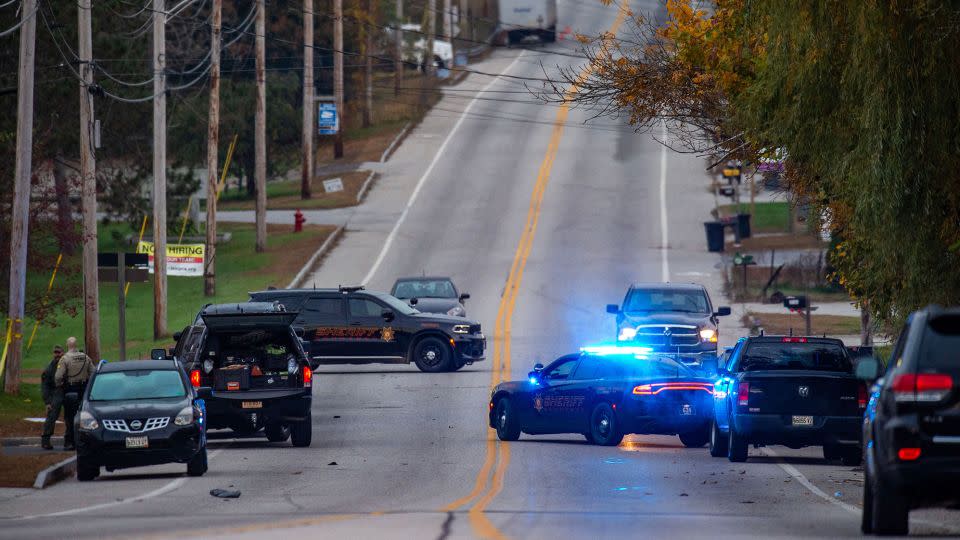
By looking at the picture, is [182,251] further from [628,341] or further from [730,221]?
[730,221]

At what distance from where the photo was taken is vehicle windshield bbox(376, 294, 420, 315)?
35000mm

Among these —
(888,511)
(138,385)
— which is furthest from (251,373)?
(888,511)

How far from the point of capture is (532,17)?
306 ft

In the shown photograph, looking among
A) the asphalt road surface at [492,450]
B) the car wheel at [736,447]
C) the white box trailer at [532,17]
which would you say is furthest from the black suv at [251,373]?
the white box trailer at [532,17]

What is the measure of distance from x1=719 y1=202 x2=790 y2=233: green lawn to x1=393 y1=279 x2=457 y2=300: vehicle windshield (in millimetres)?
23106

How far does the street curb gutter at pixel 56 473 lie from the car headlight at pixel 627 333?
14.2m

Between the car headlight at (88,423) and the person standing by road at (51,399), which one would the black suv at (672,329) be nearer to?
the person standing by road at (51,399)

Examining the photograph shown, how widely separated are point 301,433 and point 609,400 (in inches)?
183

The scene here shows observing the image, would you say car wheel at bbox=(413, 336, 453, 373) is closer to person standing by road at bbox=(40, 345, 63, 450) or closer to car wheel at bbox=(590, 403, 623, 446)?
person standing by road at bbox=(40, 345, 63, 450)

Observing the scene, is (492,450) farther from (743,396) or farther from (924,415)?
(924,415)

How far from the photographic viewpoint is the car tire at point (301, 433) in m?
24.3

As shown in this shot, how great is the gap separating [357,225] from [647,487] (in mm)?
43273

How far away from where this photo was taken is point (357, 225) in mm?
61500

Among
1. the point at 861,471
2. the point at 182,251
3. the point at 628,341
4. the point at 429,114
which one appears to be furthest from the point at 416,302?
the point at 429,114
